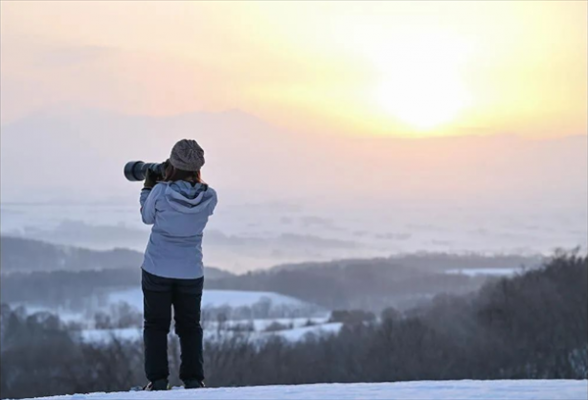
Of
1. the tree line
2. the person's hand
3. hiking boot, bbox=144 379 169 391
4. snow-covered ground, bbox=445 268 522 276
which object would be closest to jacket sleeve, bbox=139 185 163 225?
the person's hand

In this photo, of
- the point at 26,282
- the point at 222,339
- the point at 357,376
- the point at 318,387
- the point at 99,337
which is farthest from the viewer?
the point at 26,282

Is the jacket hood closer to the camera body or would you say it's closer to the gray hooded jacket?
the gray hooded jacket

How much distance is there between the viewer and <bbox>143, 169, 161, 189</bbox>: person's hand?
7445mm

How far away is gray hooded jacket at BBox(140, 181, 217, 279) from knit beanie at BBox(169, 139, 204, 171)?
0.44ft

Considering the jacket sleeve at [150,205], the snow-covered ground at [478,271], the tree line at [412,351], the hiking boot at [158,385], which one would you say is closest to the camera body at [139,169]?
the jacket sleeve at [150,205]

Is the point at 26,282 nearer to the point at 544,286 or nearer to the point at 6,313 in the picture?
the point at 6,313

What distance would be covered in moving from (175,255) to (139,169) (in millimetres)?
773

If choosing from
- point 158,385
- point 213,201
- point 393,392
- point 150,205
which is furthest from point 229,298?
point 393,392

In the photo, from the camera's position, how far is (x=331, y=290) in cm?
12344

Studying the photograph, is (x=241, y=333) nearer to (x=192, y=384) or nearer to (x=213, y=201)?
(x=192, y=384)

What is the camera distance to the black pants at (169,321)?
24.1ft

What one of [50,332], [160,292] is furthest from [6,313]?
[160,292]

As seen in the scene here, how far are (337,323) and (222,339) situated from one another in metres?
24.8

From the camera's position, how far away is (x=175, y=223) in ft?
23.8
